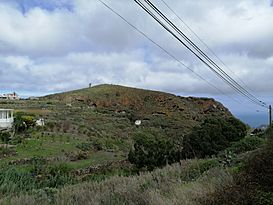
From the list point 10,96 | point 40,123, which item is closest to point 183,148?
point 40,123

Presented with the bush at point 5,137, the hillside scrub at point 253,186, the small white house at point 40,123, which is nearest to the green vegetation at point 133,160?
the hillside scrub at point 253,186

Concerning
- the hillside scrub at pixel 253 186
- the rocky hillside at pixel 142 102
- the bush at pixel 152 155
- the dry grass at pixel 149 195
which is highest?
the rocky hillside at pixel 142 102

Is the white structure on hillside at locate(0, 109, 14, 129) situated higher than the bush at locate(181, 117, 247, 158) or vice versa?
Result: the white structure on hillside at locate(0, 109, 14, 129)

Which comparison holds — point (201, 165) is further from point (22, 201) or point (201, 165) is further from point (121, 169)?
point (121, 169)

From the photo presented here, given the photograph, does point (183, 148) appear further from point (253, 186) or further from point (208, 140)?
point (253, 186)

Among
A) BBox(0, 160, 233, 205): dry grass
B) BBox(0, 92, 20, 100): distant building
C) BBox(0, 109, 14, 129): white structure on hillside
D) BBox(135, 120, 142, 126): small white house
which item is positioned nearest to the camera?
BBox(0, 160, 233, 205): dry grass

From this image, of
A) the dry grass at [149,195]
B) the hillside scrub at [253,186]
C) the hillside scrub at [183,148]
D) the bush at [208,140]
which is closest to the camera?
the hillside scrub at [253,186]

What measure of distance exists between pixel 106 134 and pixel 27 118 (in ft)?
34.6

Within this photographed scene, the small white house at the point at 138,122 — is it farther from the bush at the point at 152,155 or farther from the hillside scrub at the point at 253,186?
the hillside scrub at the point at 253,186

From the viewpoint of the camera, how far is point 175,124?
229 feet

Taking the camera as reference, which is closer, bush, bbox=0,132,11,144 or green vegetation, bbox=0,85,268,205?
green vegetation, bbox=0,85,268,205

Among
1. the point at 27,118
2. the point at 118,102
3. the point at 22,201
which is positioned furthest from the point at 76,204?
the point at 118,102

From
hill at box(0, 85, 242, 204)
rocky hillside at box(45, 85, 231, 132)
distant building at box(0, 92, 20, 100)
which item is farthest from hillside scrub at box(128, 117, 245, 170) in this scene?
distant building at box(0, 92, 20, 100)

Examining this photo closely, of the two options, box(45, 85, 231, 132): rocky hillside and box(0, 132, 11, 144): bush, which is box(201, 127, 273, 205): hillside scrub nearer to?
box(0, 132, 11, 144): bush
